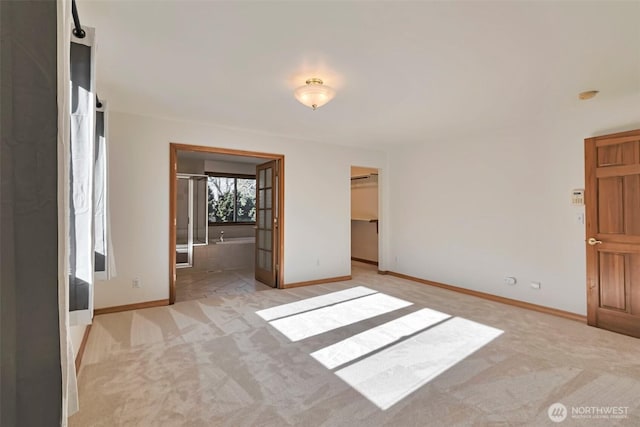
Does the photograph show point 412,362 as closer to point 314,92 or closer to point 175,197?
point 314,92

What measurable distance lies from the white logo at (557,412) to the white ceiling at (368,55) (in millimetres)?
2440

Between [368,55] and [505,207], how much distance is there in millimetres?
3187

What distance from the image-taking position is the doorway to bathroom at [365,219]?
23.6 ft

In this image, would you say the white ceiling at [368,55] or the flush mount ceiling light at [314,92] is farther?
the flush mount ceiling light at [314,92]

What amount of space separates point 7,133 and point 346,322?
10.5 feet

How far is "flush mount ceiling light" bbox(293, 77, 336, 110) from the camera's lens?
9.01 feet

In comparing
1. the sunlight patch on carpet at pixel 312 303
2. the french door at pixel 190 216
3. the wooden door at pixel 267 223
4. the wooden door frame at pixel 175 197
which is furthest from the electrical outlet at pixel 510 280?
the french door at pixel 190 216

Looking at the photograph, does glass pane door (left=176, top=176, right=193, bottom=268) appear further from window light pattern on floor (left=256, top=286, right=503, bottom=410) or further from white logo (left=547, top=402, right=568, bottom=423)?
white logo (left=547, top=402, right=568, bottom=423)

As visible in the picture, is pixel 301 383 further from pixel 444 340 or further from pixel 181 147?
pixel 181 147

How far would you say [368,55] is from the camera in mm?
2346

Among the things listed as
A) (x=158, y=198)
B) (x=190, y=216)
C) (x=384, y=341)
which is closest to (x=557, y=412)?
(x=384, y=341)

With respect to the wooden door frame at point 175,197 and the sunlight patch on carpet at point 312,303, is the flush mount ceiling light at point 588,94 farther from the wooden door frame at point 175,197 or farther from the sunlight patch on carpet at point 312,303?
the wooden door frame at point 175,197

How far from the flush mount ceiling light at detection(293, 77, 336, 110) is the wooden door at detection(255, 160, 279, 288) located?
2.30 m

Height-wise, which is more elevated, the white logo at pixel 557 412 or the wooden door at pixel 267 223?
the wooden door at pixel 267 223
